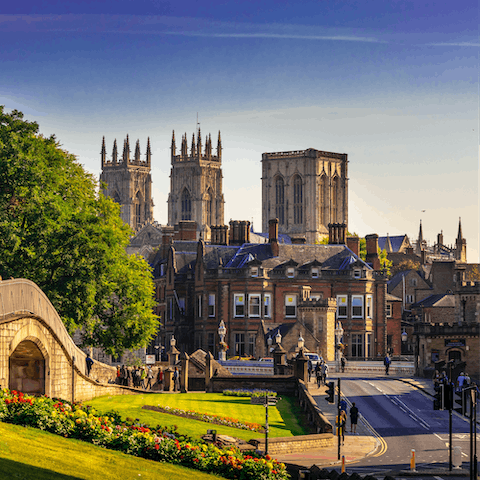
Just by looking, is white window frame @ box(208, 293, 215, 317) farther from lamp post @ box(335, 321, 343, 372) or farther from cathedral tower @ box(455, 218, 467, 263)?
cathedral tower @ box(455, 218, 467, 263)

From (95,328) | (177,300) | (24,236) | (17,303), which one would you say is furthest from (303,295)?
(17,303)

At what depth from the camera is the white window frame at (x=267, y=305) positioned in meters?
82.4

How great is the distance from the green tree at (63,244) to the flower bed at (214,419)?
249 inches

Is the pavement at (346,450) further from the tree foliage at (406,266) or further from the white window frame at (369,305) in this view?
the tree foliage at (406,266)

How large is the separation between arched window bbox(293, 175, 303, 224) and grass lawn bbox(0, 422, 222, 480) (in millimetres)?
156496

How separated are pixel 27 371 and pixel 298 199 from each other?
150m

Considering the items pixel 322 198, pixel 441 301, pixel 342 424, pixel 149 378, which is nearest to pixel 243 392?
pixel 149 378

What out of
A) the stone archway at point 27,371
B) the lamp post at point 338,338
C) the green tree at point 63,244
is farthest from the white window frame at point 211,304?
the stone archway at point 27,371

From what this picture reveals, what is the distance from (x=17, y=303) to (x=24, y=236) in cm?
1350

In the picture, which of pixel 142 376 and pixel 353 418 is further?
pixel 142 376

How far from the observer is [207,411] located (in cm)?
4312

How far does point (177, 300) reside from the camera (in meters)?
86.6

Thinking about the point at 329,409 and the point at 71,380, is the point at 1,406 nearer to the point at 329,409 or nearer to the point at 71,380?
the point at 71,380

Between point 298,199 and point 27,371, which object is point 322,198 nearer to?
point 298,199
